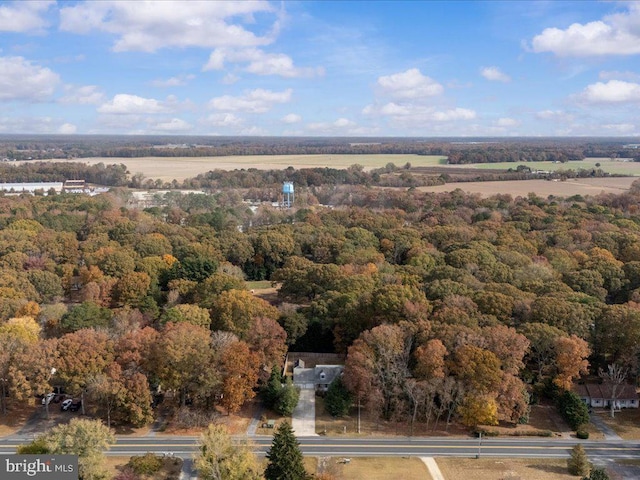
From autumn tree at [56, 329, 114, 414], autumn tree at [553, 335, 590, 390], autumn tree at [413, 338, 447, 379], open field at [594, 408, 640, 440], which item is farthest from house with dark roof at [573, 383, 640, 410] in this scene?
autumn tree at [56, 329, 114, 414]

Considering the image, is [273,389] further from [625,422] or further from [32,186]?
[32,186]

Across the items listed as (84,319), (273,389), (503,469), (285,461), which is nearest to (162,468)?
(285,461)

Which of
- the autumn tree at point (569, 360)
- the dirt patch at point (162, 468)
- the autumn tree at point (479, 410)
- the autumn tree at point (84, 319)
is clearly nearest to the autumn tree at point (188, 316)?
the autumn tree at point (84, 319)

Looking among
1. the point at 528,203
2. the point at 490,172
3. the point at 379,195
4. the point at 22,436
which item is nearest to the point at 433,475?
the point at 22,436

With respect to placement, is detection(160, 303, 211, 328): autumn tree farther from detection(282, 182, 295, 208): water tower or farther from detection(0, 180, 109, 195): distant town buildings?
detection(0, 180, 109, 195): distant town buildings

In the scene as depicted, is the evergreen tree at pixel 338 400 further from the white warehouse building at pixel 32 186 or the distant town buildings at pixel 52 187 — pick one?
the white warehouse building at pixel 32 186

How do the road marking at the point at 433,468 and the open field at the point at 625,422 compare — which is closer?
the road marking at the point at 433,468
